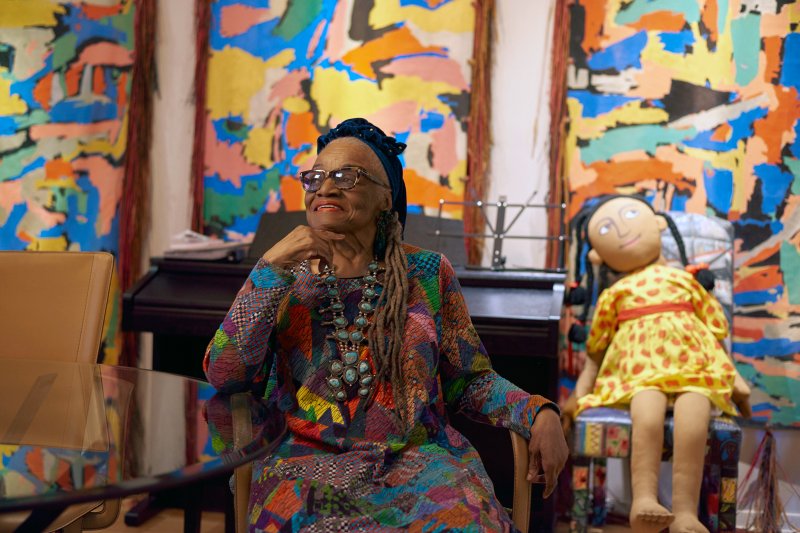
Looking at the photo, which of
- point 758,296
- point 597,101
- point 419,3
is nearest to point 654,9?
point 597,101

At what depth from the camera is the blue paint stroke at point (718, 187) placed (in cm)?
370

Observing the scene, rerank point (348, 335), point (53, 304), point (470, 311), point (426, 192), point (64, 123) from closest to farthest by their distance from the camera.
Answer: point (348, 335), point (53, 304), point (470, 311), point (64, 123), point (426, 192)

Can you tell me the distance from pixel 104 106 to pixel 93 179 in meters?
0.32

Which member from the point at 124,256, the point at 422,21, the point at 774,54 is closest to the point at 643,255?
the point at 774,54

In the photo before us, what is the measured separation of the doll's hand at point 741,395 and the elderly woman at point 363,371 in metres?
1.49

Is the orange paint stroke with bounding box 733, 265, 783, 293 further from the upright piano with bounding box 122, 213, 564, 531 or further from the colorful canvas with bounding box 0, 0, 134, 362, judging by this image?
the colorful canvas with bounding box 0, 0, 134, 362

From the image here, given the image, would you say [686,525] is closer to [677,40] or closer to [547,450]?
[547,450]

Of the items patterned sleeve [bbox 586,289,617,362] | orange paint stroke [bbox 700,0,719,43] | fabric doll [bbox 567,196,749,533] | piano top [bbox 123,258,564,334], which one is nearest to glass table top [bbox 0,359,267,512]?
piano top [bbox 123,258,564,334]

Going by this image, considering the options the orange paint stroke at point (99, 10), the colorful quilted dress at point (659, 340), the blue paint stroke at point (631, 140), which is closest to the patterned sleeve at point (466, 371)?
the colorful quilted dress at point (659, 340)

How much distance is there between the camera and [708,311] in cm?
336

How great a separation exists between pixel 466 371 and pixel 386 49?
2168mm

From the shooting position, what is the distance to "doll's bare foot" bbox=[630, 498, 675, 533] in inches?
113

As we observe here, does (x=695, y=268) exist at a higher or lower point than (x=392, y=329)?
higher

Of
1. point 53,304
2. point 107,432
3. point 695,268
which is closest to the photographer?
point 107,432
